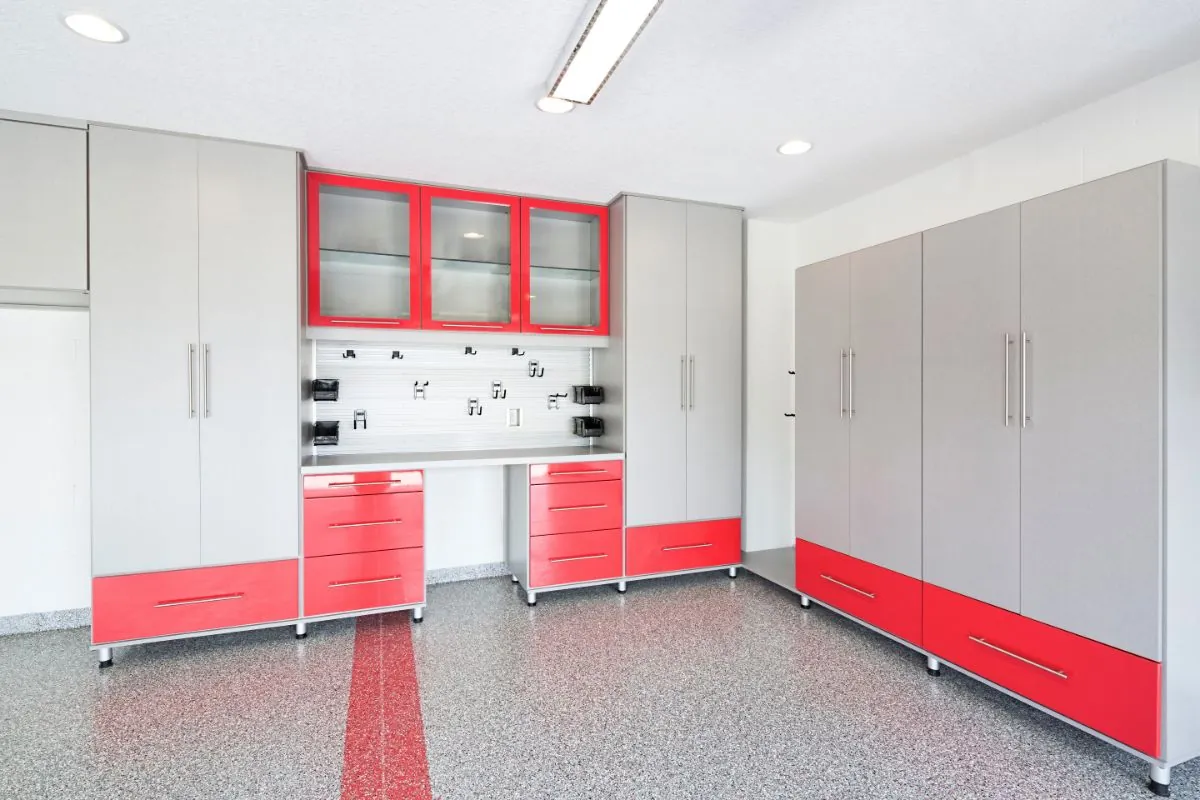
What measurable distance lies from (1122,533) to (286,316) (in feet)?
11.9

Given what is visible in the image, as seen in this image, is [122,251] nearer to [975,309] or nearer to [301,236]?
[301,236]

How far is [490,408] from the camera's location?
411 centimetres

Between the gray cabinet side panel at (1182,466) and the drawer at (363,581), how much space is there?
3.18 metres

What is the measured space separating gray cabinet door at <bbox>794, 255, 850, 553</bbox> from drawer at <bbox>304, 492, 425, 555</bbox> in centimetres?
222

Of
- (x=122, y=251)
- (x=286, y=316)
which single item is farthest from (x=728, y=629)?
(x=122, y=251)

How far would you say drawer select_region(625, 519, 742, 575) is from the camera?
12.7 feet

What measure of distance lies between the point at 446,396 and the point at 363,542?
1098 mm

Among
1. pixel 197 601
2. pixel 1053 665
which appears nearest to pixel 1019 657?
pixel 1053 665

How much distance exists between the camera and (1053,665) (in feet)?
7.47

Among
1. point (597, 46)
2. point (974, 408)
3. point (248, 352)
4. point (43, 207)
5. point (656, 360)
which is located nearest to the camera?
point (597, 46)

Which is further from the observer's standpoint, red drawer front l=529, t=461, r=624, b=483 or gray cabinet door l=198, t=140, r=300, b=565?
red drawer front l=529, t=461, r=624, b=483

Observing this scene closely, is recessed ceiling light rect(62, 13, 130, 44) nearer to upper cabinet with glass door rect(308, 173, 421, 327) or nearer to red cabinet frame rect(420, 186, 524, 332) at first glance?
upper cabinet with glass door rect(308, 173, 421, 327)

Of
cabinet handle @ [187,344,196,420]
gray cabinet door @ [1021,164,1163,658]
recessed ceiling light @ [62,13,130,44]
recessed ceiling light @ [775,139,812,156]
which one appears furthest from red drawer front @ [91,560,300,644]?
gray cabinet door @ [1021,164,1163,658]

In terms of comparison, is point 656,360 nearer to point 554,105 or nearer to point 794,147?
point 794,147
